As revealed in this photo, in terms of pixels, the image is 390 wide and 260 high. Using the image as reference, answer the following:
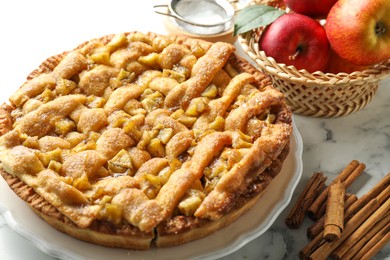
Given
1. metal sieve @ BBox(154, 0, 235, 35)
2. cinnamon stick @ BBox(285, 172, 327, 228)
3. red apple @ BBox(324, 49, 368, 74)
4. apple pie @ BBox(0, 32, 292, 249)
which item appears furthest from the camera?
metal sieve @ BBox(154, 0, 235, 35)

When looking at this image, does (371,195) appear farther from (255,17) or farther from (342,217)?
(255,17)

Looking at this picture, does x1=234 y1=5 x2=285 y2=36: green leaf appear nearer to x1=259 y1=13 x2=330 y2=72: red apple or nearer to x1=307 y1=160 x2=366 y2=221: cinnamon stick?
x1=259 y1=13 x2=330 y2=72: red apple

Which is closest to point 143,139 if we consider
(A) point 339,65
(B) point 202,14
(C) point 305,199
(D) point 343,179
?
(C) point 305,199

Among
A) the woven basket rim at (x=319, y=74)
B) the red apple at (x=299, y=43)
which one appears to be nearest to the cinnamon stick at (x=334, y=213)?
the woven basket rim at (x=319, y=74)

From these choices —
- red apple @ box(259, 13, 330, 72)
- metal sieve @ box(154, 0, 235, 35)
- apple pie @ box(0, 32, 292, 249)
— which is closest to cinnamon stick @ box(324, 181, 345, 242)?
apple pie @ box(0, 32, 292, 249)

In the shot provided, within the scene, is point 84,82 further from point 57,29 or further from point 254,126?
point 57,29

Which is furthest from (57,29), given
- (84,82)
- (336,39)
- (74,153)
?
(336,39)

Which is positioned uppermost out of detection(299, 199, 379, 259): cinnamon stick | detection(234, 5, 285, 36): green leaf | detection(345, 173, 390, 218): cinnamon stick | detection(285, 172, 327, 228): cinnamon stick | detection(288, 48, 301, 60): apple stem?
detection(234, 5, 285, 36): green leaf
